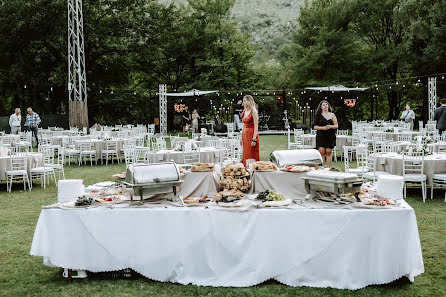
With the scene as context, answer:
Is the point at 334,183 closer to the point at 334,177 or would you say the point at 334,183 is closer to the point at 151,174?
the point at 334,177

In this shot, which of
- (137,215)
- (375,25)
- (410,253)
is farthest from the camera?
(375,25)

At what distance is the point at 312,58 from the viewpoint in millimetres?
30188

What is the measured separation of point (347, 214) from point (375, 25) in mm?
31769

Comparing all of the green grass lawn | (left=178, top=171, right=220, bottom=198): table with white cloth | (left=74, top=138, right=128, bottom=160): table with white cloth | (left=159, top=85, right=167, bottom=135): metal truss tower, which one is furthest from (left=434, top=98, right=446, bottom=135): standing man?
(left=159, top=85, right=167, bottom=135): metal truss tower

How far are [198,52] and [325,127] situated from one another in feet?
83.8

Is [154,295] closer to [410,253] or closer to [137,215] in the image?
[137,215]

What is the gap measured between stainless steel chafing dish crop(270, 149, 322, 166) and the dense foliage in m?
21.2

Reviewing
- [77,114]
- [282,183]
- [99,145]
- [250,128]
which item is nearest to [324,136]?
[250,128]

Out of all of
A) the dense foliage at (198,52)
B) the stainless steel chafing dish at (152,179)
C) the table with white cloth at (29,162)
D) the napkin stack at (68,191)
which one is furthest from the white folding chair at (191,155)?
the dense foliage at (198,52)

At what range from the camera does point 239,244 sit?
3.93 metres

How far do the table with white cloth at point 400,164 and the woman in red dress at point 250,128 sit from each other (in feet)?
8.16

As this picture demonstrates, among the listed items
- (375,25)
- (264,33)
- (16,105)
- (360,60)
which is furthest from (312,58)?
(264,33)

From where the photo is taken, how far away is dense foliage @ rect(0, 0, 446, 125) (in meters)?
26.8

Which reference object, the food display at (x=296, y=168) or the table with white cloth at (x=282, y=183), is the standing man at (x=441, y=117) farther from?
the table with white cloth at (x=282, y=183)
